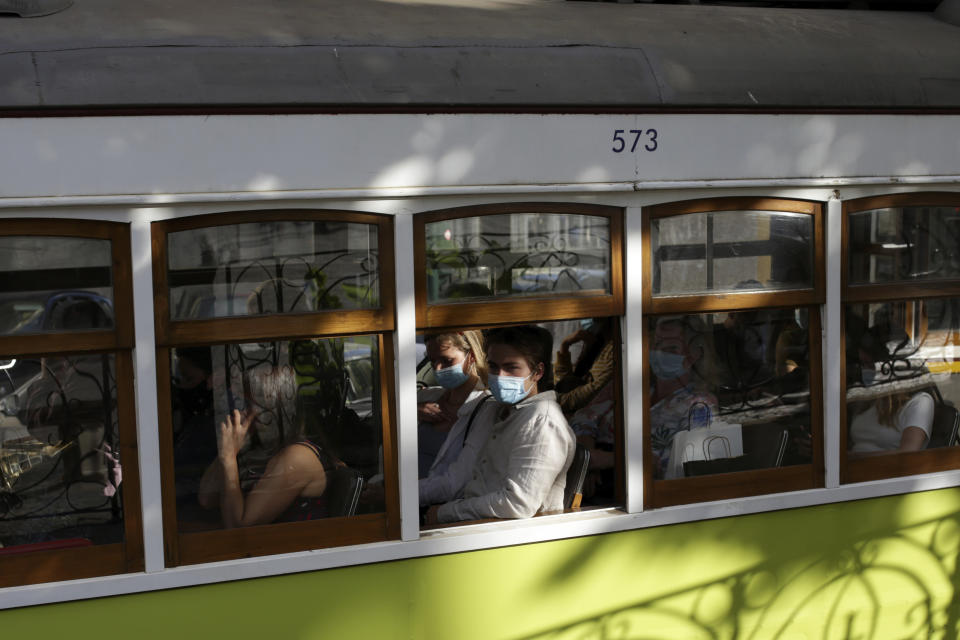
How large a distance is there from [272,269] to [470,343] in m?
0.69

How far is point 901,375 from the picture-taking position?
4152 mm

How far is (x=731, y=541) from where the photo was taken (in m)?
3.88

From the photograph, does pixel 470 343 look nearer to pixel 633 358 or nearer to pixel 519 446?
pixel 519 446

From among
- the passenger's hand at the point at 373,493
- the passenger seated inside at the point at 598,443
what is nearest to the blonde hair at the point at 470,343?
the passenger seated inside at the point at 598,443

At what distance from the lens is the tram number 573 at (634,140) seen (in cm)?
357

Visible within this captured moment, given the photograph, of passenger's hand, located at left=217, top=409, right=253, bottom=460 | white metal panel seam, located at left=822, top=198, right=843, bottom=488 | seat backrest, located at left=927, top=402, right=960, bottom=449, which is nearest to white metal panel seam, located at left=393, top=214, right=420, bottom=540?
passenger's hand, located at left=217, top=409, right=253, bottom=460

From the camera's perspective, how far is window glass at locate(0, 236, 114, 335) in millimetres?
3008

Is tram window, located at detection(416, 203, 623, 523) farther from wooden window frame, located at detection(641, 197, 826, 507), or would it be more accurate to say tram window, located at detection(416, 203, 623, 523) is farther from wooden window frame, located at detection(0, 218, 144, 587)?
wooden window frame, located at detection(0, 218, 144, 587)

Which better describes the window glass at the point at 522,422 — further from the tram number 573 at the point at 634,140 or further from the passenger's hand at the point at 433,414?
the tram number 573 at the point at 634,140

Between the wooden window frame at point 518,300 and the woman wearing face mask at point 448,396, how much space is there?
9 cm

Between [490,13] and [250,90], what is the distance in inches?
39.5

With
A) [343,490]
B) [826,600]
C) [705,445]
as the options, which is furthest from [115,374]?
[826,600]

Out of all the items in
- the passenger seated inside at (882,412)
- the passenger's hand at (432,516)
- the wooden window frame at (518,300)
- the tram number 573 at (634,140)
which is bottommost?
the passenger's hand at (432,516)

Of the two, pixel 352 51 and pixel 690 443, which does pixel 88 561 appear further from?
pixel 690 443
